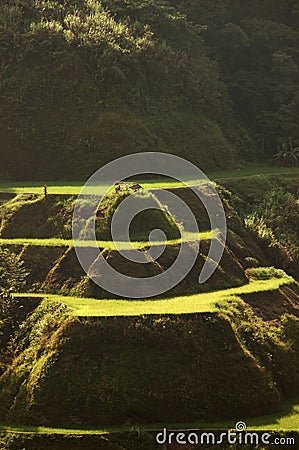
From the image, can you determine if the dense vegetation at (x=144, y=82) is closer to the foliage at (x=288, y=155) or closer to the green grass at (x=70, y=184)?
the foliage at (x=288, y=155)

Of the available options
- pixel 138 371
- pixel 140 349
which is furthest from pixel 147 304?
pixel 138 371

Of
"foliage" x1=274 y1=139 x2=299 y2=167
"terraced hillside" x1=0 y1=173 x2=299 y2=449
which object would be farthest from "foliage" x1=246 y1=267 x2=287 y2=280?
"foliage" x1=274 y1=139 x2=299 y2=167

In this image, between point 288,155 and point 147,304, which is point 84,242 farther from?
point 288,155

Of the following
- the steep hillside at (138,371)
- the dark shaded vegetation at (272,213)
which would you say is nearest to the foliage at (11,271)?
the steep hillside at (138,371)

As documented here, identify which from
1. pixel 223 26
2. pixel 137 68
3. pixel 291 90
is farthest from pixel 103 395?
pixel 223 26

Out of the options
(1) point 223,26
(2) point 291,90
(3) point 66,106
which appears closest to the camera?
(3) point 66,106

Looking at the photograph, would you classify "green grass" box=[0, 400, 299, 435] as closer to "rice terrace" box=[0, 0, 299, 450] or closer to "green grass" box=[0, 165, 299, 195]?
"rice terrace" box=[0, 0, 299, 450]

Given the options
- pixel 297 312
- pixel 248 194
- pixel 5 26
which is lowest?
pixel 297 312

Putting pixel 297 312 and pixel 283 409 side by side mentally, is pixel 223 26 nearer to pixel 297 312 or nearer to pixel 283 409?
pixel 297 312
